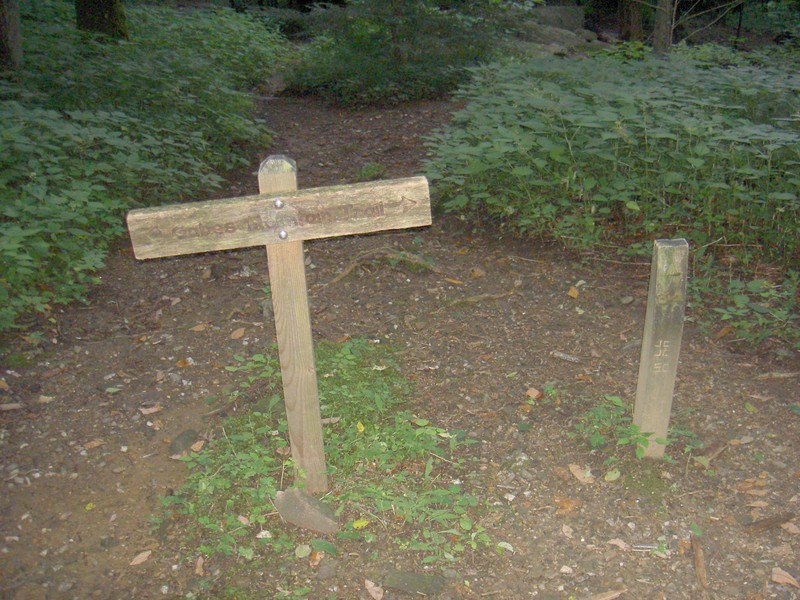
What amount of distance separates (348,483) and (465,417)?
77cm

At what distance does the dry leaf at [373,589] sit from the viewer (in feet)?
9.27

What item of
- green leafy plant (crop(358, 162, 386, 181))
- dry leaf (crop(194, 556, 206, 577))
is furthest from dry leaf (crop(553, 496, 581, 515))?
green leafy plant (crop(358, 162, 386, 181))

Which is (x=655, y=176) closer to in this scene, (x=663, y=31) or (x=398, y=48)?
(x=663, y=31)

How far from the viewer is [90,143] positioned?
5.85 m

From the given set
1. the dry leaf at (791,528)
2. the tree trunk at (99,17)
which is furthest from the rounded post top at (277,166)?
the tree trunk at (99,17)

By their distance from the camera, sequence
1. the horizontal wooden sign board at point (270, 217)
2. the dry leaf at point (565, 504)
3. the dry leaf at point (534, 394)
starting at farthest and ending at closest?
the dry leaf at point (534, 394) < the dry leaf at point (565, 504) < the horizontal wooden sign board at point (270, 217)

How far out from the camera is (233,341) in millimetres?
4426

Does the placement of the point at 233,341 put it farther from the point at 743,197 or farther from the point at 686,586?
the point at 743,197

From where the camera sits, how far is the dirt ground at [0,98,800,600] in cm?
291

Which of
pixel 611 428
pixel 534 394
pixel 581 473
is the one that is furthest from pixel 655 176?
pixel 581 473

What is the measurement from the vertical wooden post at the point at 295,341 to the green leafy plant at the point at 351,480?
0.47 ft

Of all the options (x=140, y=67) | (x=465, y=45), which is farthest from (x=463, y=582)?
(x=465, y=45)

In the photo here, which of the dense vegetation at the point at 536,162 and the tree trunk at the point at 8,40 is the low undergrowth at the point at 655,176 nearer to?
the dense vegetation at the point at 536,162

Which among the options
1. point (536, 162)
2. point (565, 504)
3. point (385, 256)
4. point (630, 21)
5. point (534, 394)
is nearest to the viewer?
point (565, 504)
